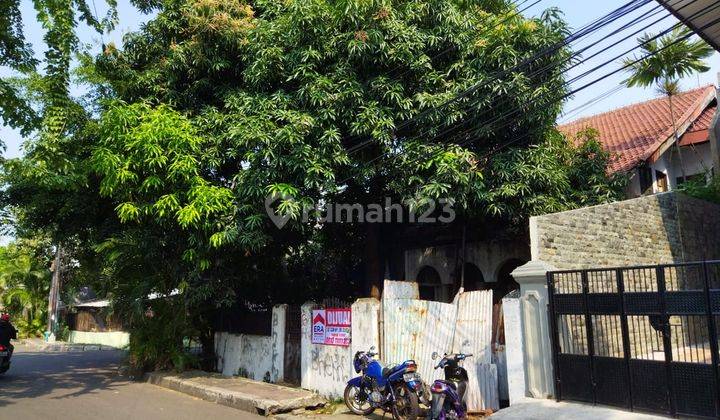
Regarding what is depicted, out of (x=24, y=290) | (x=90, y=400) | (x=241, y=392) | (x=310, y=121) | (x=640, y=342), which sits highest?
(x=310, y=121)

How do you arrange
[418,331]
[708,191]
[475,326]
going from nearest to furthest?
[475,326] < [418,331] < [708,191]

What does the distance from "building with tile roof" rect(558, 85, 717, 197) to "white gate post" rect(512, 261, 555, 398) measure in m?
7.28

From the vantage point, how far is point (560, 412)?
710 cm

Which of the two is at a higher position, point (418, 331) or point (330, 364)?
point (418, 331)

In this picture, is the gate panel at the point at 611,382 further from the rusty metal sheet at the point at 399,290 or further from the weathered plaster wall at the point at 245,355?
the weathered plaster wall at the point at 245,355

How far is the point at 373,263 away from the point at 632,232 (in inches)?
228

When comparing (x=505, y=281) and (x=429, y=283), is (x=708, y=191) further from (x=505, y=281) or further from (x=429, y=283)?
(x=429, y=283)

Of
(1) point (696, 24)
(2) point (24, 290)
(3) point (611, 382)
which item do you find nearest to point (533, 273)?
(3) point (611, 382)

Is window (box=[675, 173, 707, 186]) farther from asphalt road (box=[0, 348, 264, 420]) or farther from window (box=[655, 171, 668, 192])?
asphalt road (box=[0, 348, 264, 420])

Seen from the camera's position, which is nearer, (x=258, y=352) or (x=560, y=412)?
(x=560, y=412)

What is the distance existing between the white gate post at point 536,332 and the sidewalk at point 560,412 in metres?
0.25

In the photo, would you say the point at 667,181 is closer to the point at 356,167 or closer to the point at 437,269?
the point at 437,269

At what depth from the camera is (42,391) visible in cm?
1176

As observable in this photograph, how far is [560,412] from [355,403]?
11.6 ft
